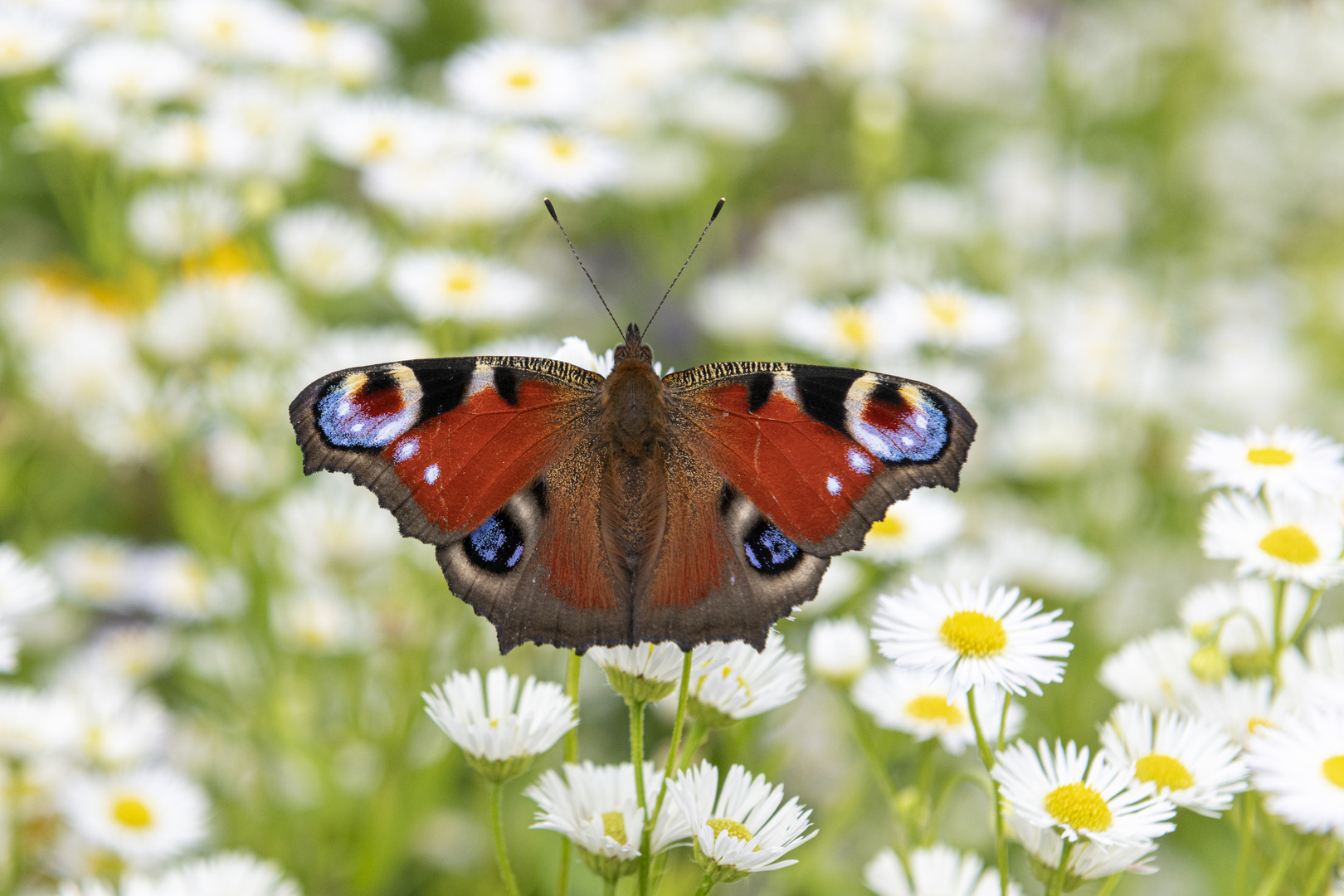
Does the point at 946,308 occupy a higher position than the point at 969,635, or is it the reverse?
the point at 969,635

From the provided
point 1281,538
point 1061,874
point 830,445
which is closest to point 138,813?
point 830,445

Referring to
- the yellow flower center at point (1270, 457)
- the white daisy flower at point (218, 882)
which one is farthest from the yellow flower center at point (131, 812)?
the yellow flower center at point (1270, 457)

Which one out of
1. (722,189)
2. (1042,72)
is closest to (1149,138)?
(1042,72)

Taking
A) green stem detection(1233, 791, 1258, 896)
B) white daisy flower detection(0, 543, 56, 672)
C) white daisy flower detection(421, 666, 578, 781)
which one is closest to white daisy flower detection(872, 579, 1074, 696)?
green stem detection(1233, 791, 1258, 896)

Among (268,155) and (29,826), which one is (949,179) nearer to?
(268,155)

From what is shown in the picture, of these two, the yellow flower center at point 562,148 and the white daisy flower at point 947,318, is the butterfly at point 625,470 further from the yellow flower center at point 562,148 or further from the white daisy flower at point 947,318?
the yellow flower center at point 562,148

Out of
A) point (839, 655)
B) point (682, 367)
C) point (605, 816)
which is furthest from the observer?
point (682, 367)

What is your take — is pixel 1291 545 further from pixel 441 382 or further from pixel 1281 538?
pixel 441 382
